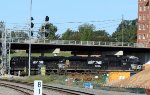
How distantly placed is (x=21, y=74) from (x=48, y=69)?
24.9ft

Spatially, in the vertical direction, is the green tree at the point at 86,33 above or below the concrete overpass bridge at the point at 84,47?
above

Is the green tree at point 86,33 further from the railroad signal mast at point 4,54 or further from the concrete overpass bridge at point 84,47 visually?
the railroad signal mast at point 4,54

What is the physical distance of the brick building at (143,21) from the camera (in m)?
141

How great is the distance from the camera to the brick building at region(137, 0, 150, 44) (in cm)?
14100

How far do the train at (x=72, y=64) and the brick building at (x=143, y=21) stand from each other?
58514mm

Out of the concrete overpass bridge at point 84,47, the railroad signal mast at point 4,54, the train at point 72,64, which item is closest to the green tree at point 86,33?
the concrete overpass bridge at point 84,47

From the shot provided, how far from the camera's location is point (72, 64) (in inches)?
3174

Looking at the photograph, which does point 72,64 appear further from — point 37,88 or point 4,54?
point 37,88

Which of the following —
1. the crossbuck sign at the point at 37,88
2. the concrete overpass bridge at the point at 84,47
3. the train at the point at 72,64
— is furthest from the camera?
the concrete overpass bridge at the point at 84,47

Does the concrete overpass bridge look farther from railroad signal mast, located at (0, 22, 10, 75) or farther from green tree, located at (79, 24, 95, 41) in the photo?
green tree, located at (79, 24, 95, 41)

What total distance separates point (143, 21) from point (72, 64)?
67642 millimetres

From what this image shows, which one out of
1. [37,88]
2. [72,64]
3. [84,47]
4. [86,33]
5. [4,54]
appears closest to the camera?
[37,88]

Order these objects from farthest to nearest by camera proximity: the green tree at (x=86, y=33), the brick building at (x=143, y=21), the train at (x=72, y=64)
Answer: the green tree at (x=86, y=33)
the brick building at (x=143, y=21)
the train at (x=72, y=64)

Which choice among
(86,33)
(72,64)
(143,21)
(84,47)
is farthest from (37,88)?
(86,33)
